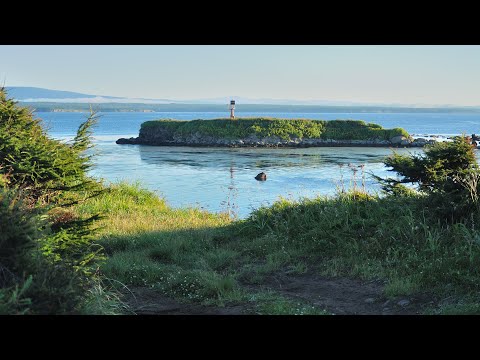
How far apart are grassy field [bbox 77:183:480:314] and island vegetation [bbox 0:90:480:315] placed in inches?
1.0

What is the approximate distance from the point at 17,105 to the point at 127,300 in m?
4.36

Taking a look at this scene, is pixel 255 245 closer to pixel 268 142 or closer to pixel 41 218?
pixel 41 218

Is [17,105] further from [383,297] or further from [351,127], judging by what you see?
[351,127]

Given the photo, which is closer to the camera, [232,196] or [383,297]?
[383,297]

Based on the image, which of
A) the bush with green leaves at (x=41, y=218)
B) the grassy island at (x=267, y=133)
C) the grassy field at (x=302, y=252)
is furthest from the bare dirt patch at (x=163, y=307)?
the grassy island at (x=267, y=133)

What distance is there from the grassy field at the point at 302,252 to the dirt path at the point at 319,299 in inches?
6.1

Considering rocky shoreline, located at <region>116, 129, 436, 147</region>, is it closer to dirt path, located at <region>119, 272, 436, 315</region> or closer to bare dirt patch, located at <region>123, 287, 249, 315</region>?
dirt path, located at <region>119, 272, 436, 315</region>

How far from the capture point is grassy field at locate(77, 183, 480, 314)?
A: 678 centimetres

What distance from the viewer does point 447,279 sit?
684 cm

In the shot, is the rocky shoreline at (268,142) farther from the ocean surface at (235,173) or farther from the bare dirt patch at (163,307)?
the bare dirt patch at (163,307)

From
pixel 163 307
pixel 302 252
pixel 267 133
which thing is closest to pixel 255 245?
pixel 302 252

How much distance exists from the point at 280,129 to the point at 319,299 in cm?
6068
